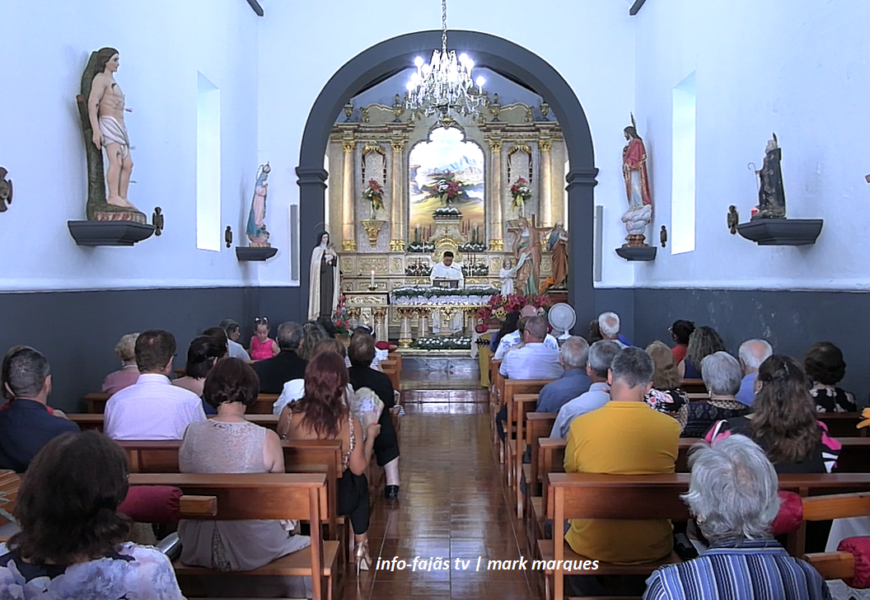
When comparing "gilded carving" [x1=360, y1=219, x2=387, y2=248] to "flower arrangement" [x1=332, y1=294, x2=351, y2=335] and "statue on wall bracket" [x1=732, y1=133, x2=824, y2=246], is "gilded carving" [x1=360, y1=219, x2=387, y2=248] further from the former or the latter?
"statue on wall bracket" [x1=732, y1=133, x2=824, y2=246]

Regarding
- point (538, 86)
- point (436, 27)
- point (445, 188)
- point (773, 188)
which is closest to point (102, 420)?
point (773, 188)

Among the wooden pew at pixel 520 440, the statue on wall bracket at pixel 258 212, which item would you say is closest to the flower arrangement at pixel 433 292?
the statue on wall bracket at pixel 258 212

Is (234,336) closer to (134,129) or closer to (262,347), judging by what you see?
(262,347)

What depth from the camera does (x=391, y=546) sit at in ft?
12.9

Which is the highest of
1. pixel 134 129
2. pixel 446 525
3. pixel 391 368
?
pixel 134 129

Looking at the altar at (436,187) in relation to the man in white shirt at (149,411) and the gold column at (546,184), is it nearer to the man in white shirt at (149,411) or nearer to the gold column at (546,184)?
the gold column at (546,184)

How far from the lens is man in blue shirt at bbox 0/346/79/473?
282 centimetres

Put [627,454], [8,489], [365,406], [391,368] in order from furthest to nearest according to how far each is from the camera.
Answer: [391,368] < [365,406] < [627,454] < [8,489]

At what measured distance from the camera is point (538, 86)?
31.5ft

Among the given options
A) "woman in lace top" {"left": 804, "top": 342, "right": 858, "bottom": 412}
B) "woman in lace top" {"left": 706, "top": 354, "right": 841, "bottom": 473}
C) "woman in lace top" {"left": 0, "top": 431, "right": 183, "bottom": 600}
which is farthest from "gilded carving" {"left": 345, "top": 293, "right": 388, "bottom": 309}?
"woman in lace top" {"left": 0, "top": 431, "right": 183, "bottom": 600}

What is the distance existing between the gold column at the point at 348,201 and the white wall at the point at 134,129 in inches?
190

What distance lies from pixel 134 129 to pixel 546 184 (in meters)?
9.57

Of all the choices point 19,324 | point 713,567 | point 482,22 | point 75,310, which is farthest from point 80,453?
point 482,22

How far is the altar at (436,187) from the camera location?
14.1 meters
